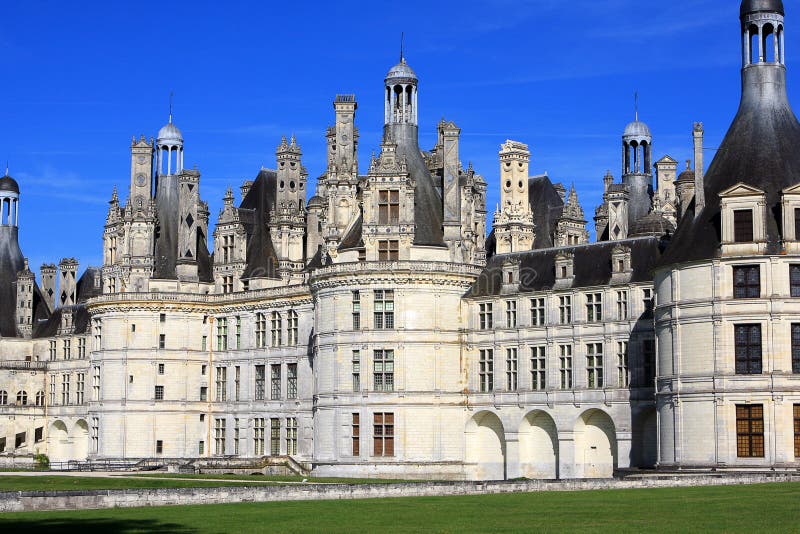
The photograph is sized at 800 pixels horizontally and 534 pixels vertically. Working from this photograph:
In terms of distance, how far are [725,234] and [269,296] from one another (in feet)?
100

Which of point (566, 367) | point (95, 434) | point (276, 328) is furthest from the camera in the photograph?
point (95, 434)

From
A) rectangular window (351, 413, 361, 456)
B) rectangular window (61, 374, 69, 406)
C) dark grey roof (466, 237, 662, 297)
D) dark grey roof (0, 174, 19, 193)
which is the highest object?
dark grey roof (0, 174, 19, 193)

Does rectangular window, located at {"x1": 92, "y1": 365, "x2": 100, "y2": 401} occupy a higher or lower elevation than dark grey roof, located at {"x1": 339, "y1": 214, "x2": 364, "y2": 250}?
lower

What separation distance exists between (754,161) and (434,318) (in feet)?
60.8

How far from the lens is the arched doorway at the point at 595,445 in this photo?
6191 cm

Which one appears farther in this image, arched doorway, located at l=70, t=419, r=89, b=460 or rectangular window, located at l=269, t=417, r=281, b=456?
arched doorway, located at l=70, t=419, r=89, b=460

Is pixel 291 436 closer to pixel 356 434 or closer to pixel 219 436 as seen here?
pixel 219 436

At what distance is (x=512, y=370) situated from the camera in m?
65.9

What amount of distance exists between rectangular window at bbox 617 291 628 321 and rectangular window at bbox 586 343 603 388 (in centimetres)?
172

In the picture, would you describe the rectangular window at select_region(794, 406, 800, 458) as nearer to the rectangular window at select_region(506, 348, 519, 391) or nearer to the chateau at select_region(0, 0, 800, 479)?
the chateau at select_region(0, 0, 800, 479)

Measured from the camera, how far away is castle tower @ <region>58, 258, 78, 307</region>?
98.8 m

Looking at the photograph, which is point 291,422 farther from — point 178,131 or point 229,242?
point 178,131

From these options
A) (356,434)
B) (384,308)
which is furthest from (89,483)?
(384,308)

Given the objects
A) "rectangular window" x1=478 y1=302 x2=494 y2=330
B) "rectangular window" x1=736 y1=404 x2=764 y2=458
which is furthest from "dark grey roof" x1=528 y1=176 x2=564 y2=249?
"rectangular window" x1=736 y1=404 x2=764 y2=458
